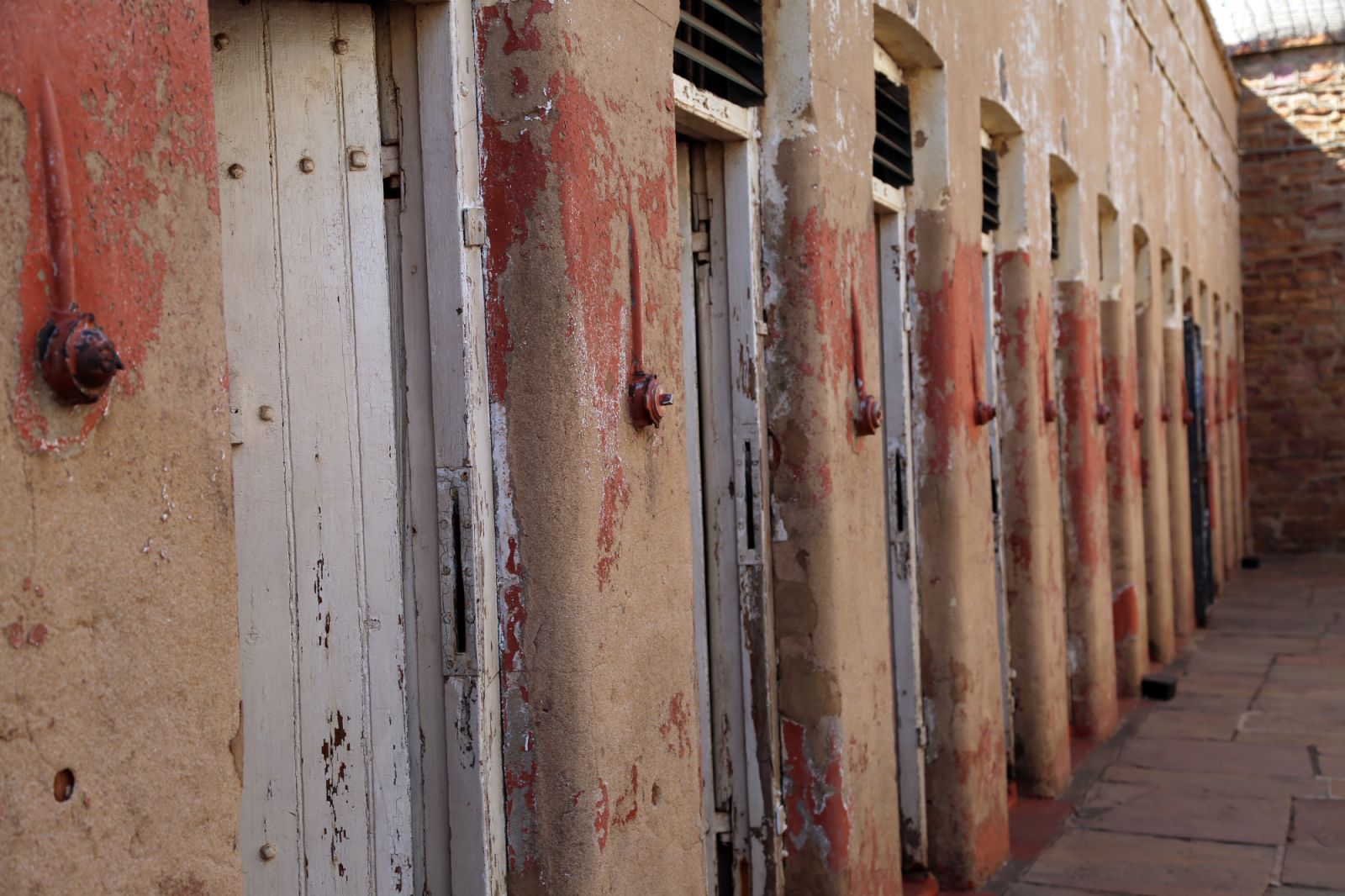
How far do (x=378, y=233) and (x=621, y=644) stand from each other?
3.08 feet

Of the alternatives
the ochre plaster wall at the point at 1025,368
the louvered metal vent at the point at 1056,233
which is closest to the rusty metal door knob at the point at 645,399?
the ochre plaster wall at the point at 1025,368

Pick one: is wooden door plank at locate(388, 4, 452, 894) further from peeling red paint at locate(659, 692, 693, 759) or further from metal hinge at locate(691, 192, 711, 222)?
metal hinge at locate(691, 192, 711, 222)

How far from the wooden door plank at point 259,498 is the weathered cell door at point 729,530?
158cm

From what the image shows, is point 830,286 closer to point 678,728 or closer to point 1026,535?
point 678,728

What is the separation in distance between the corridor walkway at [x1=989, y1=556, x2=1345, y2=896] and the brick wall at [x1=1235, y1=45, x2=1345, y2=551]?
→ 777cm

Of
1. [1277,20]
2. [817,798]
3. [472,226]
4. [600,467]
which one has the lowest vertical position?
[817,798]

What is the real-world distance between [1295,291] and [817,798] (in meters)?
16.3

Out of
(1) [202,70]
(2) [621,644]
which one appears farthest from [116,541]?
(2) [621,644]

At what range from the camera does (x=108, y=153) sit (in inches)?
67.0

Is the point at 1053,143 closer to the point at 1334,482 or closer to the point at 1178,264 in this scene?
the point at 1178,264

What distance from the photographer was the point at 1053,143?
772 centimetres

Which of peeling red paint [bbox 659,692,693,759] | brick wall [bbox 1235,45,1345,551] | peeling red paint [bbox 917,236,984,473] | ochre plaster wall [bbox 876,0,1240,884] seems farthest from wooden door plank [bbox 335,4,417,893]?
brick wall [bbox 1235,45,1345,551]

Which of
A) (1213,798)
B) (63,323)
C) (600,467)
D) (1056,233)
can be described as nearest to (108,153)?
(63,323)

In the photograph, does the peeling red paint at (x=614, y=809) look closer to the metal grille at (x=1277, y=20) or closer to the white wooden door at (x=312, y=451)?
the white wooden door at (x=312, y=451)
